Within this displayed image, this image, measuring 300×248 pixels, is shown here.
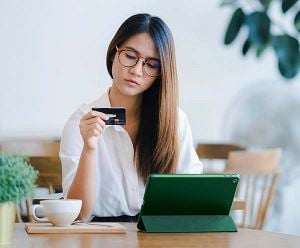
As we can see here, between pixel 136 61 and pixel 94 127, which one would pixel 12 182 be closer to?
pixel 94 127

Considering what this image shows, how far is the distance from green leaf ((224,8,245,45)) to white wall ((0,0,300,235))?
18 centimetres

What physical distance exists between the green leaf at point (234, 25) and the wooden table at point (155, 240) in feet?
7.67

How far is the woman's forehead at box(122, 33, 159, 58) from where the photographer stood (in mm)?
1994

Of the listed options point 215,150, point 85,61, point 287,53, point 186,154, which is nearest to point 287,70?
point 287,53

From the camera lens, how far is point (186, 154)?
2.12 meters

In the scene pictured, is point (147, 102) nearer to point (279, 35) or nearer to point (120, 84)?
point (120, 84)

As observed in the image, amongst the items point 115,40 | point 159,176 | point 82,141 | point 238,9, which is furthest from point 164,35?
point 238,9

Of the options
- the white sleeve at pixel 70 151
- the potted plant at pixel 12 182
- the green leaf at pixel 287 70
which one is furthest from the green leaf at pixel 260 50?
the potted plant at pixel 12 182

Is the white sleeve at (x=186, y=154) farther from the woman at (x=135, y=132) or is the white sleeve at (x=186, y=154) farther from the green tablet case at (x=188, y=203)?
the green tablet case at (x=188, y=203)

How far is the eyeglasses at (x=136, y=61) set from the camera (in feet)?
6.50

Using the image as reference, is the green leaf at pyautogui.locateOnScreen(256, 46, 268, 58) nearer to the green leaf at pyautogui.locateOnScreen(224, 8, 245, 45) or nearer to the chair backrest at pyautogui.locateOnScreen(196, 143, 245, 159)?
the green leaf at pyautogui.locateOnScreen(224, 8, 245, 45)

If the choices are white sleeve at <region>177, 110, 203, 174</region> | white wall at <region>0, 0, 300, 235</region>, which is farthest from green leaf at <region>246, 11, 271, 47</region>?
white sleeve at <region>177, 110, 203, 174</region>

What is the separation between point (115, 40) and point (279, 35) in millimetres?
1894

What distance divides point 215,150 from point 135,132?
71.3 inches
